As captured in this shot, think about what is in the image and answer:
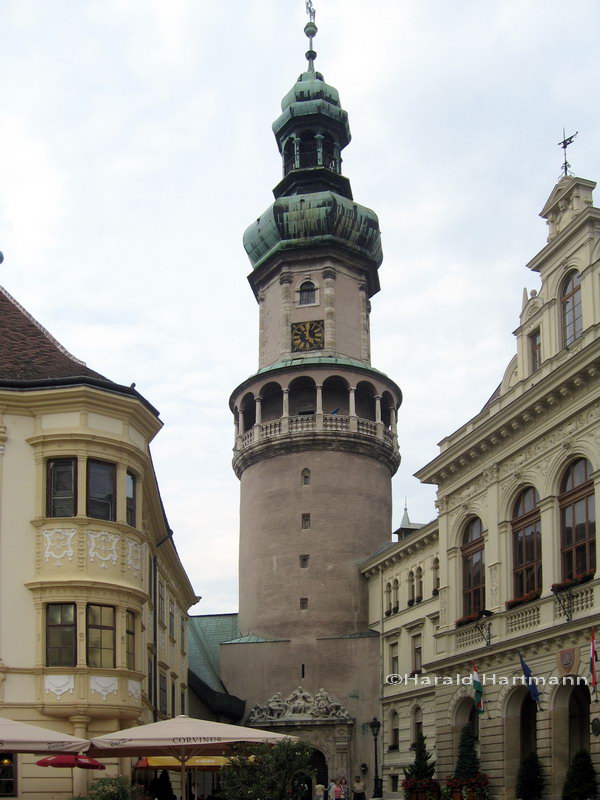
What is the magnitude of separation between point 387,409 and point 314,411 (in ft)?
15.2

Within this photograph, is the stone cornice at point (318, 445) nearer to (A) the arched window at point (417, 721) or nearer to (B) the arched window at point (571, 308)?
(A) the arched window at point (417, 721)

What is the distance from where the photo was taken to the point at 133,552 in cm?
2912

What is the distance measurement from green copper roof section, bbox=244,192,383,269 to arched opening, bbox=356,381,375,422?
8158 millimetres

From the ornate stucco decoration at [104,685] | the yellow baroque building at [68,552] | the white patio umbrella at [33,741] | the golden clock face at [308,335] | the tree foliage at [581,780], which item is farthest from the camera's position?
the golden clock face at [308,335]

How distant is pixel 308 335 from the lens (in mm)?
62406

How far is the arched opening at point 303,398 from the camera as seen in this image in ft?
199

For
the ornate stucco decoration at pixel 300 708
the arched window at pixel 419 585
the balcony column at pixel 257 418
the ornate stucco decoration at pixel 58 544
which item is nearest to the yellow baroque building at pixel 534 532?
the arched window at pixel 419 585

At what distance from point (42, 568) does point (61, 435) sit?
311 centimetres

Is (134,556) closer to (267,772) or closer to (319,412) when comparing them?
(267,772)

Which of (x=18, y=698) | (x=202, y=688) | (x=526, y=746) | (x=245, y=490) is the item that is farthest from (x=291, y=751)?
(x=245, y=490)

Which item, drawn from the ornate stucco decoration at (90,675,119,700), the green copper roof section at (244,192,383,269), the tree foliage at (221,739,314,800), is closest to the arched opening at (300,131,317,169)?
the green copper roof section at (244,192,383,269)

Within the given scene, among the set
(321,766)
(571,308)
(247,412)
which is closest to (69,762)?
(571,308)

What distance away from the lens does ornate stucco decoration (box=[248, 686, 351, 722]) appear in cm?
5472

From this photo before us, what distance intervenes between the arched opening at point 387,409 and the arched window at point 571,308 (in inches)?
1084
